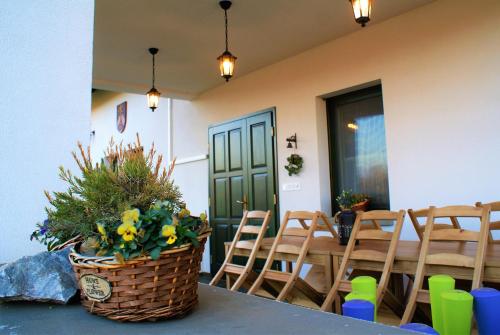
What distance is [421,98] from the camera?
3736 millimetres

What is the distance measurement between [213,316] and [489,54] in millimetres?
3489

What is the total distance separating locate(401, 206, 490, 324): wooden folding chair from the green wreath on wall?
95.3 inches

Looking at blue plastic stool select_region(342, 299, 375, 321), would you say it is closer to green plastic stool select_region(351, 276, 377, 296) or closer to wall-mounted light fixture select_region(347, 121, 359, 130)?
green plastic stool select_region(351, 276, 377, 296)

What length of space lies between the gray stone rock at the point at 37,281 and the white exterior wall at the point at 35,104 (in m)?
0.20

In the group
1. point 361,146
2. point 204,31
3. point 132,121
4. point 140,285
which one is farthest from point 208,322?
point 132,121

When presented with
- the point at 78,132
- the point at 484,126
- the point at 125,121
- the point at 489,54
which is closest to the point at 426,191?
the point at 484,126

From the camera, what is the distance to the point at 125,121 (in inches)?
326

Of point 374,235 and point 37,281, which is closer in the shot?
point 37,281

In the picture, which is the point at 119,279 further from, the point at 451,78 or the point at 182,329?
the point at 451,78

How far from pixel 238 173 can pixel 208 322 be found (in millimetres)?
4850

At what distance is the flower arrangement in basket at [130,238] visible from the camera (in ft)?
2.52

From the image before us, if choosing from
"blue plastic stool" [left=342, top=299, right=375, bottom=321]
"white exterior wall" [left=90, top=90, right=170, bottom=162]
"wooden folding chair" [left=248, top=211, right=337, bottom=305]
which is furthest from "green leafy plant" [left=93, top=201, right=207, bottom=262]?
"white exterior wall" [left=90, top=90, right=170, bottom=162]

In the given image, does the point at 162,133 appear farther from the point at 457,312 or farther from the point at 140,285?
the point at 457,312

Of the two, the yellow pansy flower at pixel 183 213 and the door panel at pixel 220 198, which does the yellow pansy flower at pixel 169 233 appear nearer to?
the yellow pansy flower at pixel 183 213
